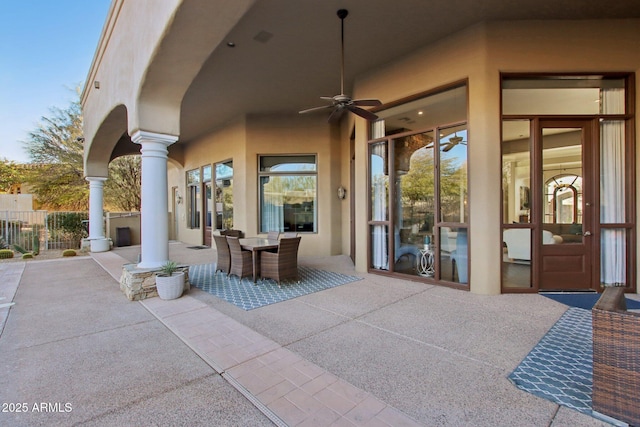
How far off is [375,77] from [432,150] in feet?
5.96

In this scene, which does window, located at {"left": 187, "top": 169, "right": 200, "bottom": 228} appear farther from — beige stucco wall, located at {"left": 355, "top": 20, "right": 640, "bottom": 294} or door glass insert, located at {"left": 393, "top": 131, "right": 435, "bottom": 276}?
beige stucco wall, located at {"left": 355, "top": 20, "right": 640, "bottom": 294}

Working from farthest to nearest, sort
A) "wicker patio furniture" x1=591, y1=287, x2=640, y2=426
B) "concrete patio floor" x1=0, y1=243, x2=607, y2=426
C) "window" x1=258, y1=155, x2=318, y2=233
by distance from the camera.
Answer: "window" x1=258, y1=155, x2=318, y2=233
"concrete patio floor" x1=0, y1=243, x2=607, y2=426
"wicker patio furniture" x1=591, y1=287, x2=640, y2=426

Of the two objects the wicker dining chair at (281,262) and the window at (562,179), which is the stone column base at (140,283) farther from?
the window at (562,179)

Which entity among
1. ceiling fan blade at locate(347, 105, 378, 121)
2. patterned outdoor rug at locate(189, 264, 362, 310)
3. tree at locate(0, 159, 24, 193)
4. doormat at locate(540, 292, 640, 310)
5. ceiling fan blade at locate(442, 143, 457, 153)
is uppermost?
tree at locate(0, 159, 24, 193)

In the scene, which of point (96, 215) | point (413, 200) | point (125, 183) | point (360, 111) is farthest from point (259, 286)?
point (125, 183)

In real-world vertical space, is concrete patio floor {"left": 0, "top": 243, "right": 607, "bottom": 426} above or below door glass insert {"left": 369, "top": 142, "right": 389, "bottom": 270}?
below

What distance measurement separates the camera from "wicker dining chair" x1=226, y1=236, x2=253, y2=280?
16.8 feet

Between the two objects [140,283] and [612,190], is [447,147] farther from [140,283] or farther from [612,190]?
[140,283]

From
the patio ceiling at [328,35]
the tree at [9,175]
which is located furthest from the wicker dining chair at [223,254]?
the tree at [9,175]

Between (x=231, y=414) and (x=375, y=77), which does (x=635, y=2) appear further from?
(x=231, y=414)

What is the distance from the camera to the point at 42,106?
15234 millimetres

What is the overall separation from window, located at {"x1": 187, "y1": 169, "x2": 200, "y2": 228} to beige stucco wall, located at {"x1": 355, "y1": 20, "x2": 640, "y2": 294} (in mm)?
9121

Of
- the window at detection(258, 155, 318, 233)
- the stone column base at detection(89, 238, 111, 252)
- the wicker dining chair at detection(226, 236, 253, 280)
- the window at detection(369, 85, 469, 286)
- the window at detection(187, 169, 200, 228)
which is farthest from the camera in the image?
the window at detection(187, 169, 200, 228)

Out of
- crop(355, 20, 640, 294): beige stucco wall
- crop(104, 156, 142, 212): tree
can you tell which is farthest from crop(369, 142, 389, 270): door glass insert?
crop(104, 156, 142, 212): tree
